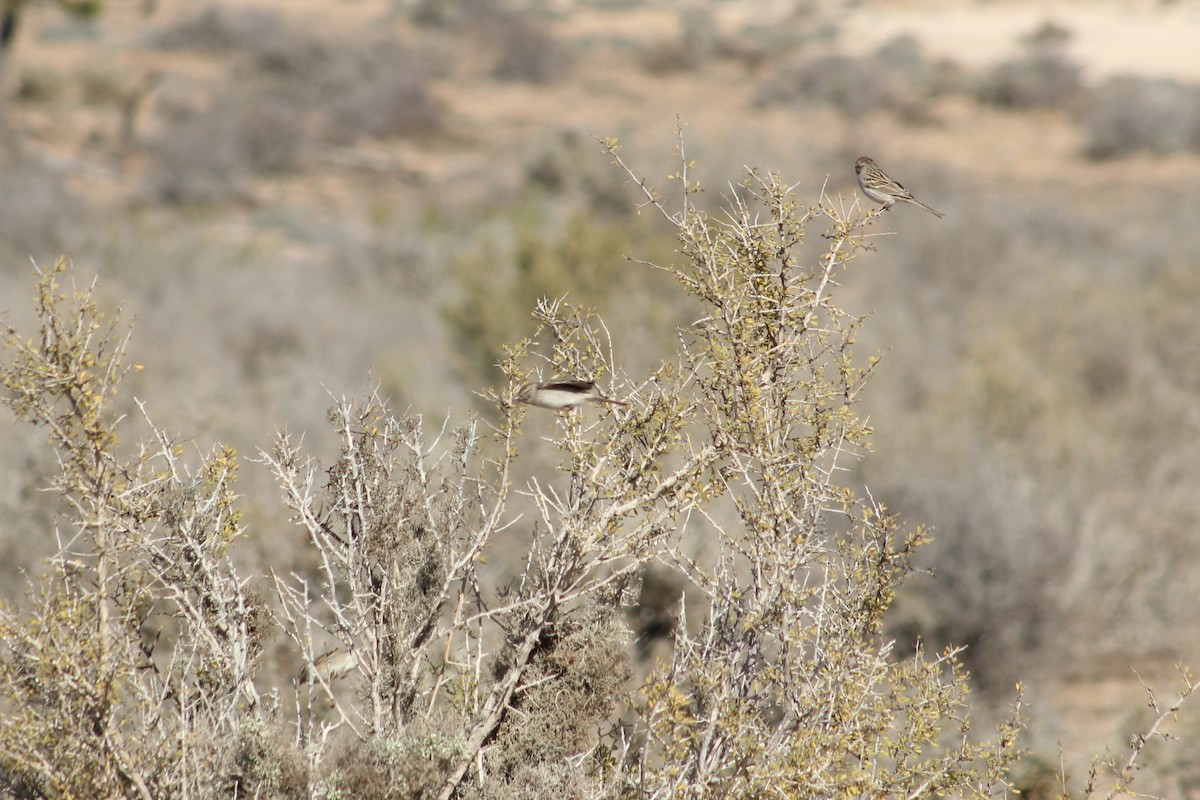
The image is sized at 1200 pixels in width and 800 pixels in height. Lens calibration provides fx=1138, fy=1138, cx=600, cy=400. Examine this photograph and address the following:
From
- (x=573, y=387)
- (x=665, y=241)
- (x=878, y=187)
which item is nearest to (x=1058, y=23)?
(x=665, y=241)

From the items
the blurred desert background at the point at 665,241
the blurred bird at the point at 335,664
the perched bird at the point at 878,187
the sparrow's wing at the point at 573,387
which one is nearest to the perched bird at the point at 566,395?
the sparrow's wing at the point at 573,387

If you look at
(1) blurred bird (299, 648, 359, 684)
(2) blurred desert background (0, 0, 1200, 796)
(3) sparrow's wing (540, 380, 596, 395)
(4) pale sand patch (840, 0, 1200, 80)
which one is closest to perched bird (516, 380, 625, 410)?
(3) sparrow's wing (540, 380, 596, 395)

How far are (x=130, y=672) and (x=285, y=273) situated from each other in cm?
1275

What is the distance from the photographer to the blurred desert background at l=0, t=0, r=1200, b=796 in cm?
832

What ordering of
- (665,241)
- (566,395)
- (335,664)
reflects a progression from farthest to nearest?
1. (665,241)
2. (335,664)
3. (566,395)

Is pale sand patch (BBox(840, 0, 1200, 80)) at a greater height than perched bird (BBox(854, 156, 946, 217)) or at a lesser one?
lesser

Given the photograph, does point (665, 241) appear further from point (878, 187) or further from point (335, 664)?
point (335, 664)

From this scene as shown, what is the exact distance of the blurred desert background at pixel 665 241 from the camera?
832 centimetres

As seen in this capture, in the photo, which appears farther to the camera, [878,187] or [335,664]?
[878,187]

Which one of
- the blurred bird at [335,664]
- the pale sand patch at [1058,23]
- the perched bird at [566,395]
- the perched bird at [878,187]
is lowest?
the pale sand patch at [1058,23]

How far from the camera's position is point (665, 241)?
43.9 feet

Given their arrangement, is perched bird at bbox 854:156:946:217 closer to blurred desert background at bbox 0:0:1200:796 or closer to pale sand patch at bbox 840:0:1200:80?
blurred desert background at bbox 0:0:1200:796

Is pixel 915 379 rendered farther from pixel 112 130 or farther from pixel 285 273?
pixel 112 130

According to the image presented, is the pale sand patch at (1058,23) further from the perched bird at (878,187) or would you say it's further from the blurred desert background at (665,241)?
the perched bird at (878,187)
